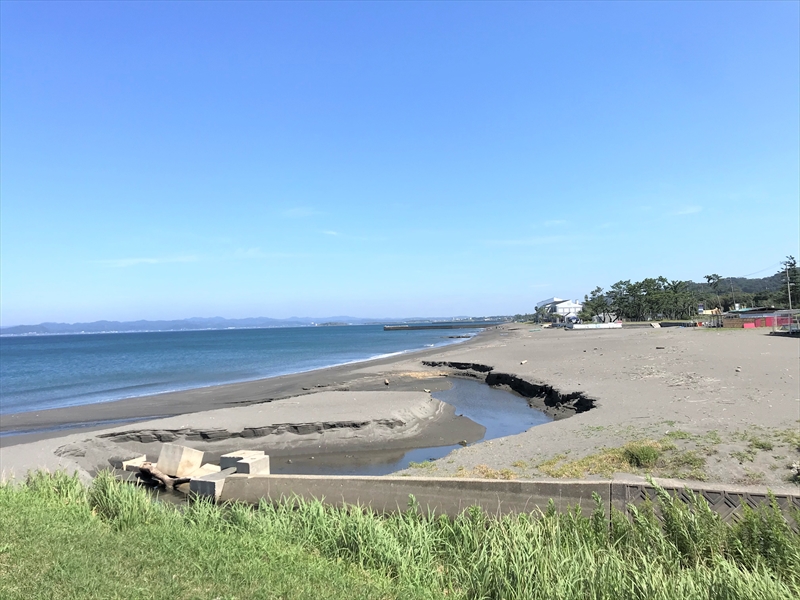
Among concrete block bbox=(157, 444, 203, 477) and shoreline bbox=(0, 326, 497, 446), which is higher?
concrete block bbox=(157, 444, 203, 477)

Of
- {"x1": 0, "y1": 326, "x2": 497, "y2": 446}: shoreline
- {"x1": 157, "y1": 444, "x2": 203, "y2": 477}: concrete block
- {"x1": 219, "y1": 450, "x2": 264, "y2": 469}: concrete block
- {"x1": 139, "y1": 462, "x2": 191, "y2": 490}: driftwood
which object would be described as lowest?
{"x1": 0, "y1": 326, "x2": 497, "y2": 446}: shoreline

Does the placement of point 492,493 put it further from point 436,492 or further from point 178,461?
point 178,461

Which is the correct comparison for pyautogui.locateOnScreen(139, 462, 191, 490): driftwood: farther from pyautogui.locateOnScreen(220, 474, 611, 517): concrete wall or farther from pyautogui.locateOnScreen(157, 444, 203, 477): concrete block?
pyautogui.locateOnScreen(220, 474, 611, 517): concrete wall

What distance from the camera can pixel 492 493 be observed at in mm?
7512

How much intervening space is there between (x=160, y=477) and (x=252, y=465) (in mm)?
4190

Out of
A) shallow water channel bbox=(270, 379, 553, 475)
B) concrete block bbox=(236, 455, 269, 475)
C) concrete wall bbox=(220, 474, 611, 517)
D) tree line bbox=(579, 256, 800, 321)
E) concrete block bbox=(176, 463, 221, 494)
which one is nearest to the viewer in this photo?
concrete wall bbox=(220, 474, 611, 517)

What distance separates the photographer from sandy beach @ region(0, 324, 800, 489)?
34.6 feet

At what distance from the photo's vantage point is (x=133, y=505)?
713 cm

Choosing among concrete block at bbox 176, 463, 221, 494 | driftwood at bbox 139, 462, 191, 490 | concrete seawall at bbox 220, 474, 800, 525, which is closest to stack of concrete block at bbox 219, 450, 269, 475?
concrete seawall at bbox 220, 474, 800, 525

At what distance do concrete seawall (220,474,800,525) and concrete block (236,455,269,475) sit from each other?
777 millimetres

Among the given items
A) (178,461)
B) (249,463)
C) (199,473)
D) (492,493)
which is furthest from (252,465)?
(492,493)

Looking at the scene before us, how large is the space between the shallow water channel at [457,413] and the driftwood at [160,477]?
264 centimetres

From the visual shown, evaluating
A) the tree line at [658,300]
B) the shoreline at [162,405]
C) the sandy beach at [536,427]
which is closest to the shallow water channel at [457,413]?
the sandy beach at [536,427]

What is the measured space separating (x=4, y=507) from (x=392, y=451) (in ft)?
35.9
